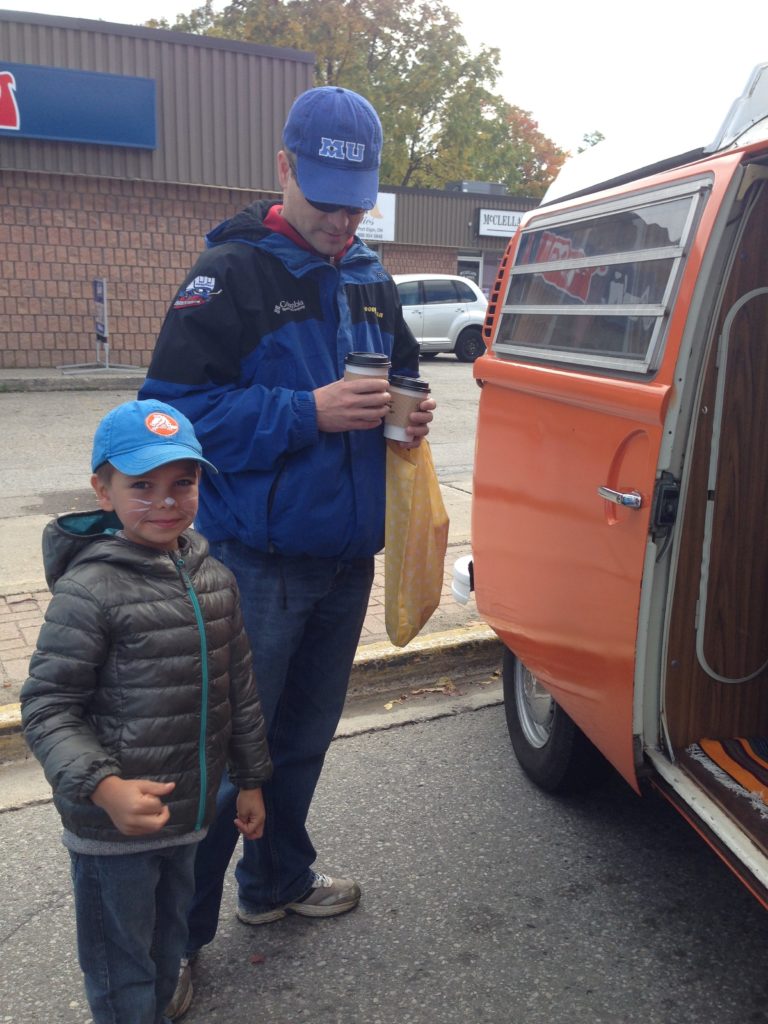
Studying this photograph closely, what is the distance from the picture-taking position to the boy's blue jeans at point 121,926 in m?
1.98

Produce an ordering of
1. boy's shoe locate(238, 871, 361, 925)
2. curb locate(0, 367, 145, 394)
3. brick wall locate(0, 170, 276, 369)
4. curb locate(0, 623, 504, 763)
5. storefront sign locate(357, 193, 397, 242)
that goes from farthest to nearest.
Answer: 1. storefront sign locate(357, 193, 397, 242)
2. brick wall locate(0, 170, 276, 369)
3. curb locate(0, 367, 145, 394)
4. curb locate(0, 623, 504, 763)
5. boy's shoe locate(238, 871, 361, 925)

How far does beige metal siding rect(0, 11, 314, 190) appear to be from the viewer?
13.3 metres

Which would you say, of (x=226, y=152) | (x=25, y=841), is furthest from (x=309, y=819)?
(x=226, y=152)

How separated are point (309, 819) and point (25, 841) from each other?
90 centimetres

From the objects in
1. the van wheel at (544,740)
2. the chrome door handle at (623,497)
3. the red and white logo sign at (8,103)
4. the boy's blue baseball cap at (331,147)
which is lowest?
the van wheel at (544,740)

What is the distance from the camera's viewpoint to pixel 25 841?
125 inches

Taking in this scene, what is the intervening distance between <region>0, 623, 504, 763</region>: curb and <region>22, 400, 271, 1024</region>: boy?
2.24 meters

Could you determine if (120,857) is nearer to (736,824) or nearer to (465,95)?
(736,824)

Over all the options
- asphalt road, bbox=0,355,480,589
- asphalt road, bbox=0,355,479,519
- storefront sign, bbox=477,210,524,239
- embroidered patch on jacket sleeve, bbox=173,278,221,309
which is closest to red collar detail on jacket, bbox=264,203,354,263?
embroidered patch on jacket sleeve, bbox=173,278,221,309

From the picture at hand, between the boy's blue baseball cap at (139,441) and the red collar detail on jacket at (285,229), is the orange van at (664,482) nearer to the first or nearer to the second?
the red collar detail on jacket at (285,229)

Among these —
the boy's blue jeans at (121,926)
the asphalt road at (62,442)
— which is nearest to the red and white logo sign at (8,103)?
the asphalt road at (62,442)

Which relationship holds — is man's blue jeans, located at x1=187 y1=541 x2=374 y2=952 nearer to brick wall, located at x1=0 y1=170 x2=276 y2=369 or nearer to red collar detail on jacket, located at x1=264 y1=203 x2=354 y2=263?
red collar detail on jacket, located at x1=264 y1=203 x2=354 y2=263

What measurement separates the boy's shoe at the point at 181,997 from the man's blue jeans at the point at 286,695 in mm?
74

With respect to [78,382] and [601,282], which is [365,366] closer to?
[601,282]
